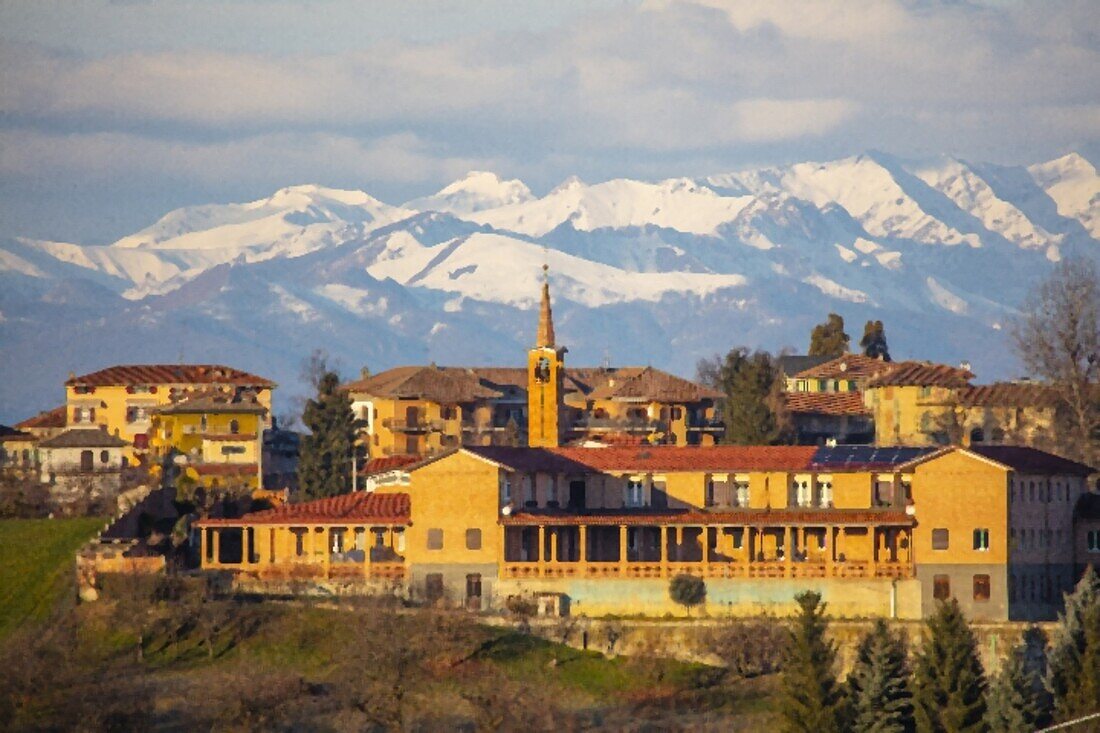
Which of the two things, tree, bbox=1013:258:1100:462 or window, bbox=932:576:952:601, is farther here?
tree, bbox=1013:258:1100:462

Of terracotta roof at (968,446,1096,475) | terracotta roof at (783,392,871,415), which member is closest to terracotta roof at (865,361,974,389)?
terracotta roof at (783,392,871,415)

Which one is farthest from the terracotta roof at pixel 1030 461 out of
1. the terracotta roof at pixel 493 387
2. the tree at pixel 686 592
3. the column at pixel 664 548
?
the terracotta roof at pixel 493 387

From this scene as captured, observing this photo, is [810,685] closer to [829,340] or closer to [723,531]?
[723,531]

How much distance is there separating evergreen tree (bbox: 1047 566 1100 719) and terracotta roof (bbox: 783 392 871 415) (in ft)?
158

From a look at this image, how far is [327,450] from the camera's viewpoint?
104 m

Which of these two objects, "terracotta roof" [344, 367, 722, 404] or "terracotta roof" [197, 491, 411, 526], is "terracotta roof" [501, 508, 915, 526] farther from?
"terracotta roof" [344, 367, 722, 404]

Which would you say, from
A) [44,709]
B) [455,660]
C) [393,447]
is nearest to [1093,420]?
[393,447]

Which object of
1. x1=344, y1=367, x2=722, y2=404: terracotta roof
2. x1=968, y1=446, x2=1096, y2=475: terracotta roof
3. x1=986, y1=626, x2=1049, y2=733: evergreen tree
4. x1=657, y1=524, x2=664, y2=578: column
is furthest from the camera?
x1=344, y1=367, x2=722, y2=404: terracotta roof

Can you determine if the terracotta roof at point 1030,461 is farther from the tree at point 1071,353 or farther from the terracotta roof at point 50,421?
the terracotta roof at point 50,421

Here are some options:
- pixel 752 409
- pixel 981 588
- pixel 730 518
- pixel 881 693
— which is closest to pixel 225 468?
pixel 752 409

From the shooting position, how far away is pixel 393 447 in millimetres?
127375

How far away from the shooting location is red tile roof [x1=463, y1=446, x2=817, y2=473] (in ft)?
302

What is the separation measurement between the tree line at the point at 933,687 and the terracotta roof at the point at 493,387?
164 ft

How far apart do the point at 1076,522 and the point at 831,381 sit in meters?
49.6
